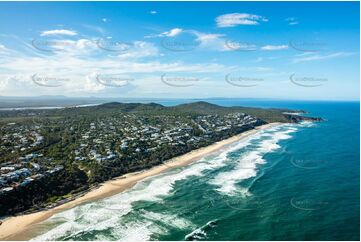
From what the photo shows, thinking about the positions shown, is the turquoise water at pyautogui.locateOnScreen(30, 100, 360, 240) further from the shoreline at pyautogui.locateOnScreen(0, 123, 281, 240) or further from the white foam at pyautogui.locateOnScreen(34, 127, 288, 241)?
the shoreline at pyautogui.locateOnScreen(0, 123, 281, 240)

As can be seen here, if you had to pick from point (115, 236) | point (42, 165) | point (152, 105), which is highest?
point (152, 105)

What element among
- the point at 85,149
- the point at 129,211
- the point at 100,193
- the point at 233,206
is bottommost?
the point at 129,211

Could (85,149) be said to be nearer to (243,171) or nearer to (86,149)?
(86,149)

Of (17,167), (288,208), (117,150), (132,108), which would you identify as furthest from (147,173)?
(132,108)

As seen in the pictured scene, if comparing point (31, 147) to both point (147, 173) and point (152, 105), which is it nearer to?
point (147, 173)

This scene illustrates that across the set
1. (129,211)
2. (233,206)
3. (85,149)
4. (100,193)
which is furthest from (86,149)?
(233,206)
